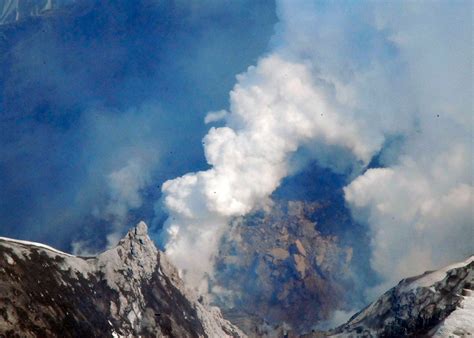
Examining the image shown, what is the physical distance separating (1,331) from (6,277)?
86.9 ft

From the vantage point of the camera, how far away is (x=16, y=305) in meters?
192

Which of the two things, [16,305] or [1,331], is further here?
[16,305]

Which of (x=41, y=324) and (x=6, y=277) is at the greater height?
(x=6, y=277)

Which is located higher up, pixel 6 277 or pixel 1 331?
pixel 6 277

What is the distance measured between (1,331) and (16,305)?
16.0 meters

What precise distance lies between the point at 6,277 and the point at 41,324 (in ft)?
59.7

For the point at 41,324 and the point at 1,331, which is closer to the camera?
the point at 1,331

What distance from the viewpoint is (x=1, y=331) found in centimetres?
17662

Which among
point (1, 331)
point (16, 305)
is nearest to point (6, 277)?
point (16, 305)

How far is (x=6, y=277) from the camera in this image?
656 feet

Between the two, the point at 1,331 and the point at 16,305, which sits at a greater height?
the point at 16,305

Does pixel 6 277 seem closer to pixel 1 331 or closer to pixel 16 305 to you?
pixel 16 305

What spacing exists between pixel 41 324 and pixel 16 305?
9951 millimetres
